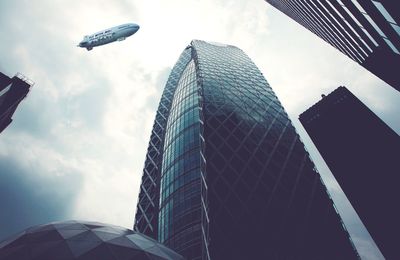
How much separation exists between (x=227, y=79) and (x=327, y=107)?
37.5m

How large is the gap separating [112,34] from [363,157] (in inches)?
3190

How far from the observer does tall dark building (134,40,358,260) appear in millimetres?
48562

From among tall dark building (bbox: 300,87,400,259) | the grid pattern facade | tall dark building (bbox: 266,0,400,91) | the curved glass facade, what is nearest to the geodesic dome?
tall dark building (bbox: 266,0,400,91)

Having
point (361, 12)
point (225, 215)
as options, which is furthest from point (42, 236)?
point (225, 215)

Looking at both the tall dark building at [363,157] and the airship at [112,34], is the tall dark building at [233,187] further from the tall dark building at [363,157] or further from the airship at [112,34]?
the tall dark building at [363,157]

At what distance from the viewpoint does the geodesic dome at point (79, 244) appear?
14516 millimetres

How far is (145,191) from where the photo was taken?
6662 centimetres

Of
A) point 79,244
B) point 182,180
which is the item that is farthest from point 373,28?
point 182,180

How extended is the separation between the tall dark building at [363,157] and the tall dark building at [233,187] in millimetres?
22802

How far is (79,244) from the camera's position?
51.8ft

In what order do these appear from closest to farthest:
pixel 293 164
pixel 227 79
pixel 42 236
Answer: pixel 42 236, pixel 293 164, pixel 227 79

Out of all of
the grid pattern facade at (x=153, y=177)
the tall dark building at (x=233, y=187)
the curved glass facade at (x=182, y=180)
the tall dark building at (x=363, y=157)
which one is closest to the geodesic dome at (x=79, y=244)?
the tall dark building at (x=233, y=187)

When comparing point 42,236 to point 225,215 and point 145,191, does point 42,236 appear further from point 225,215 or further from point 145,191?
point 145,191

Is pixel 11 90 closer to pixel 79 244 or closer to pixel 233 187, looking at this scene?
pixel 79 244
